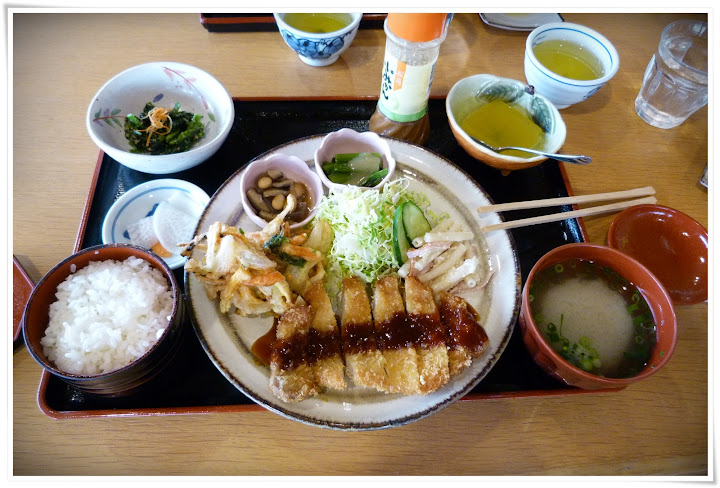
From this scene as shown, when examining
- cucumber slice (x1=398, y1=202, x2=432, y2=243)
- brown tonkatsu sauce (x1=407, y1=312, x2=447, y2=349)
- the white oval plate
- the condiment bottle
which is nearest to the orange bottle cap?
the condiment bottle

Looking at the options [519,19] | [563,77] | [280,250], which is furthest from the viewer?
[519,19]

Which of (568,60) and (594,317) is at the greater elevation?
(568,60)

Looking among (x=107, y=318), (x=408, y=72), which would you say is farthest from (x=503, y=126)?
(x=107, y=318)

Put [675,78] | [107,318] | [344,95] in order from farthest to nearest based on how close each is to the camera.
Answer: [344,95] < [675,78] < [107,318]

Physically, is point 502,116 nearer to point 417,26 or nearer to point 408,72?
point 408,72

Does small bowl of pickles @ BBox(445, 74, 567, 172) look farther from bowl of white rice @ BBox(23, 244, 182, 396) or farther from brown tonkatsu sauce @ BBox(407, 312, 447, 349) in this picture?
bowl of white rice @ BBox(23, 244, 182, 396)

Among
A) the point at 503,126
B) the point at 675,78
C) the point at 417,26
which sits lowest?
the point at 503,126
